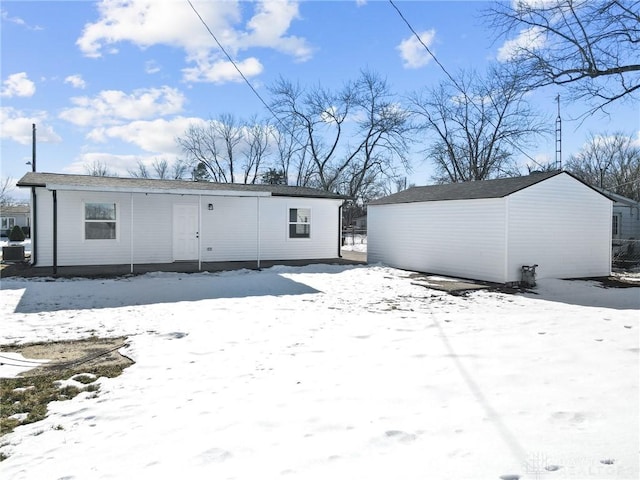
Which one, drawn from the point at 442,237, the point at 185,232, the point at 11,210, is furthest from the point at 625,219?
the point at 11,210

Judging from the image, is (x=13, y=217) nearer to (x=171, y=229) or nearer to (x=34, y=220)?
(x=34, y=220)

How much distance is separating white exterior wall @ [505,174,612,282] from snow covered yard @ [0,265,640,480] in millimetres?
4099

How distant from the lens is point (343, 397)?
3.82 meters

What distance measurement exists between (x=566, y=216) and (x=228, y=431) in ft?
41.4

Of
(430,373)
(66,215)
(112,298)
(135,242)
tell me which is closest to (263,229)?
(135,242)

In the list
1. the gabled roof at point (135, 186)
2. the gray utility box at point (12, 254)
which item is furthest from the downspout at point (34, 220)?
the gray utility box at point (12, 254)

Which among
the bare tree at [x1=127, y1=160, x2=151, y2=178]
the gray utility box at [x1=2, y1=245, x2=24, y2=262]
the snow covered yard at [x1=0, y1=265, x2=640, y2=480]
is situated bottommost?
the snow covered yard at [x1=0, y1=265, x2=640, y2=480]

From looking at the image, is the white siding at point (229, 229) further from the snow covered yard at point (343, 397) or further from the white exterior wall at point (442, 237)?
the snow covered yard at point (343, 397)

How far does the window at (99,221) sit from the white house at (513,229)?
9951 mm

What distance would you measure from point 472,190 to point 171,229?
32.7 feet

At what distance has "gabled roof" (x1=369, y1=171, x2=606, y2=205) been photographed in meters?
12.1

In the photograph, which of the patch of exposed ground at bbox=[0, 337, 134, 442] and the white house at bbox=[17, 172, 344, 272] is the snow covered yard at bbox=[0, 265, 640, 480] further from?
the white house at bbox=[17, 172, 344, 272]

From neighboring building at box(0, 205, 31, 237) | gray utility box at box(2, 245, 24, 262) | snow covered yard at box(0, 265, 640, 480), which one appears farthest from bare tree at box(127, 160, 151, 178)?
snow covered yard at box(0, 265, 640, 480)

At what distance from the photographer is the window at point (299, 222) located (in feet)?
54.6
